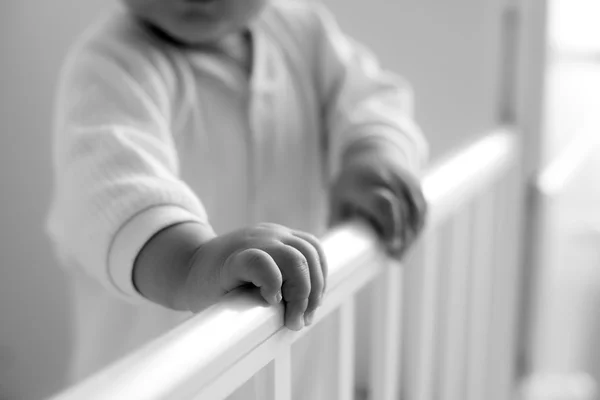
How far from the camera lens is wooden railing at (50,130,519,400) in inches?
11.5

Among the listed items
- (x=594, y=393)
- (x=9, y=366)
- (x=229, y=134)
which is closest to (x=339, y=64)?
(x=229, y=134)

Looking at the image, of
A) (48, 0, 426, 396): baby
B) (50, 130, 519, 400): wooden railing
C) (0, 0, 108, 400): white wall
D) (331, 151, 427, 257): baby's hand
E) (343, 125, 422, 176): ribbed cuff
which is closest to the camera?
(50, 130, 519, 400): wooden railing

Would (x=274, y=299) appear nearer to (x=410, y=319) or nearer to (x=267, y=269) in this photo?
(x=267, y=269)

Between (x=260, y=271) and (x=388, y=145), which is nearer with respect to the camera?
(x=260, y=271)

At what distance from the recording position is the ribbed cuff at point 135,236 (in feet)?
1.47

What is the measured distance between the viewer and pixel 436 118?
0.94 metres

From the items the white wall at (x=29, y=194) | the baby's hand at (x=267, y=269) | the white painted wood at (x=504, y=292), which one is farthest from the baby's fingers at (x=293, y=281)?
the white wall at (x=29, y=194)

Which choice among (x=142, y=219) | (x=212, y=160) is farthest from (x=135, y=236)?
(x=212, y=160)

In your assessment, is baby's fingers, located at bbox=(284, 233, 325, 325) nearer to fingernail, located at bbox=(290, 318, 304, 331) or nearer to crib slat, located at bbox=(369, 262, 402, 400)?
fingernail, located at bbox=(290, 318, 304, 331)

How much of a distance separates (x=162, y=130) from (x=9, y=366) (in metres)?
0.86

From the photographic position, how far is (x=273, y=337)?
35cm

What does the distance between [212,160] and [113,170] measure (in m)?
0.18

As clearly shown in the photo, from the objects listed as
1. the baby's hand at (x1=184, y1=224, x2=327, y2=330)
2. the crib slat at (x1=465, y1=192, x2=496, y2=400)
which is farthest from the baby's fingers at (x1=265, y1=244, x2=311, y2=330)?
the crib slat at (x1=465, y1=192, x2=496, y2=400)

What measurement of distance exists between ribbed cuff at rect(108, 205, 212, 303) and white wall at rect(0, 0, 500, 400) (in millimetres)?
543
